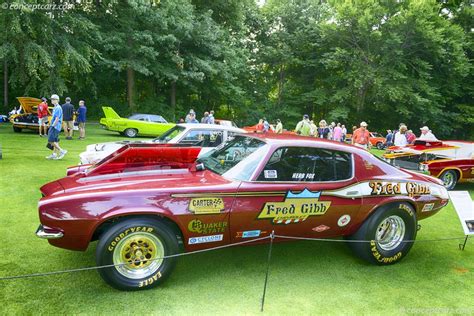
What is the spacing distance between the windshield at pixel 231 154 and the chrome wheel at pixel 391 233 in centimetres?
191

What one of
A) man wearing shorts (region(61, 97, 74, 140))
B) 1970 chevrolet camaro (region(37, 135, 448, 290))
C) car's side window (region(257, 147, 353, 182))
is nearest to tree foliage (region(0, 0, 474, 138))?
man wearing shorts (region(61, 97, 74, 140))

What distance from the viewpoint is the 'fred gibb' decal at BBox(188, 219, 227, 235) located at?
3.57 m

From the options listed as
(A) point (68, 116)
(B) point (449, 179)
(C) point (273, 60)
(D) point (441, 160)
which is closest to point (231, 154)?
(D) point (441, 160)

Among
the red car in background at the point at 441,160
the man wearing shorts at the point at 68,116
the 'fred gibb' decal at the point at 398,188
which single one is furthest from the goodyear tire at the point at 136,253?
the man wearing shorts at the point at 68,116

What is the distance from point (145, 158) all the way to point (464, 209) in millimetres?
4769

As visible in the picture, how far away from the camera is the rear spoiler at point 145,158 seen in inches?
205

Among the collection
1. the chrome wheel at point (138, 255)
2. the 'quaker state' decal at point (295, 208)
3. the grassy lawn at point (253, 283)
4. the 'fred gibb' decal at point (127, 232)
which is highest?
the 'quaker state' decal at point (295, 208)

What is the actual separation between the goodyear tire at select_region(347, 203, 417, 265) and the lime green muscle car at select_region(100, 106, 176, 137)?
51.3 feet

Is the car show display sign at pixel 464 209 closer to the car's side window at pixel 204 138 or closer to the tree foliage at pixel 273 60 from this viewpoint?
the car's side window at pixel 204 138

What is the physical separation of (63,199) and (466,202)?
5195 millimetres

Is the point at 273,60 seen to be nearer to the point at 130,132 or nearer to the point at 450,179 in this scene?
the point at 130,132

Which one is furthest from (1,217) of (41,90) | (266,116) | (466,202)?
(266,116)

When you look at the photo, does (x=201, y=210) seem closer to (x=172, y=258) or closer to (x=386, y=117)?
(x=172, y=258)

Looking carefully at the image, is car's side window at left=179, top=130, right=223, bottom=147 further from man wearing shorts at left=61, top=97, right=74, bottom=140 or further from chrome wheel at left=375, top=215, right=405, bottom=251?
man wearing shorts at left=61, top=97, right=74, bottom=140
